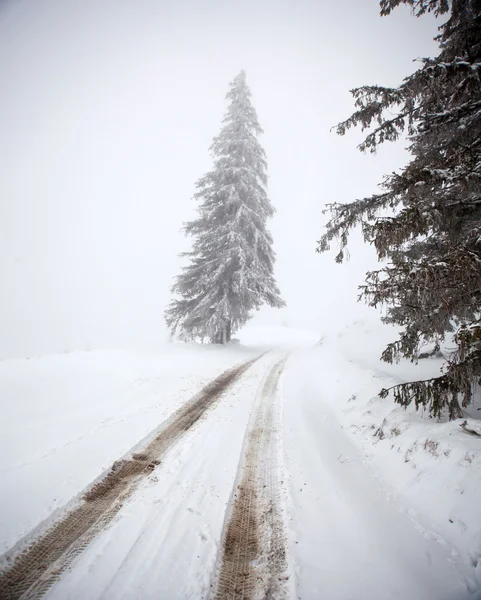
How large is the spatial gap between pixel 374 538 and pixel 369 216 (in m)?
4.99

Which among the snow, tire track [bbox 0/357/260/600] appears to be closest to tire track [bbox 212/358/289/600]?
the snow

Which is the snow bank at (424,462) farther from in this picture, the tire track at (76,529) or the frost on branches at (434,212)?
the tire track at (76,529)

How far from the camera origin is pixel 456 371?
13.1 ft

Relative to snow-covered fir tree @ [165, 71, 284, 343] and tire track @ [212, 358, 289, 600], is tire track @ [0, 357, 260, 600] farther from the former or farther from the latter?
snow-covered fir tree @ [165, 71, 284, 343]

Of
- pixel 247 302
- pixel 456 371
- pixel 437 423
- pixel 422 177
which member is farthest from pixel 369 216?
pixel 247 302

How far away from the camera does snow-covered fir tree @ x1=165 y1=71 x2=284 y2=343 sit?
49.3 ft

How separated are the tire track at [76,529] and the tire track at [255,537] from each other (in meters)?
1.45

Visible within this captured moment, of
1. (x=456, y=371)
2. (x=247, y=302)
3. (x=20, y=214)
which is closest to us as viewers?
(x=456, y=371)

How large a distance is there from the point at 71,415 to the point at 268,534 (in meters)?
5.02

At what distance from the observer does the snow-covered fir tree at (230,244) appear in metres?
15.0

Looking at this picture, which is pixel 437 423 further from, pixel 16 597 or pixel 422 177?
pixel 16 597

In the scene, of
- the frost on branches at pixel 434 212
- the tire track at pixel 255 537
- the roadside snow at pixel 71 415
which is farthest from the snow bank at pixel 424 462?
the roadside snow at pixel 71 415

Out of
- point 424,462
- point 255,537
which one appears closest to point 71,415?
point 255,537

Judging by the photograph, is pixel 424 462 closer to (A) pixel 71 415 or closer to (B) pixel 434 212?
(B) pixel 434 212
